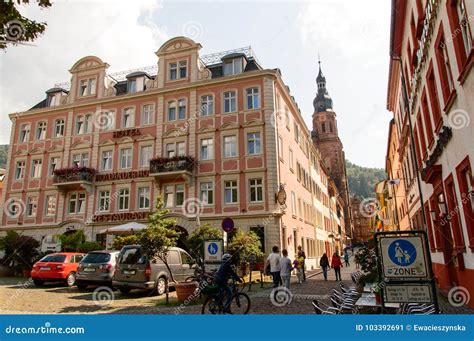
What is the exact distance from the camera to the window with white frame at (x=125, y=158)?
30292 millimetres

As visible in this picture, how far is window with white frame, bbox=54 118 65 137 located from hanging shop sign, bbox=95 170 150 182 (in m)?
6.48

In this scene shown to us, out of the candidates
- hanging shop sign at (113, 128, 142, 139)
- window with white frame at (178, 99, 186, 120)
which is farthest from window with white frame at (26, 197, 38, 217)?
window with white frame at (178, 99, 186, 120)

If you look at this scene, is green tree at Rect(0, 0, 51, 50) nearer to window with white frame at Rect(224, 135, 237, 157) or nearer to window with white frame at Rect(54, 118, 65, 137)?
window with white frame at Rect(224, 135, 237, 157)

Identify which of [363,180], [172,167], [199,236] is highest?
[363,180]

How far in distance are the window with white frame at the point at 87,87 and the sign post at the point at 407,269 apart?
105ft

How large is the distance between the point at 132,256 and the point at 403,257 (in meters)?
10.1

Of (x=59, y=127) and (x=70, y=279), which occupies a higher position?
(x=59, y=127)

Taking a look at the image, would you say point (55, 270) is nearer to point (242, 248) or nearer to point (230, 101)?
point (242, 248)

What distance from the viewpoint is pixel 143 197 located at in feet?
95.0

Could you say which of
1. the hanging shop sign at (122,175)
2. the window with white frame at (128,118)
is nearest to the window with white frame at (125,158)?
the hanging shop sign at (122,175)

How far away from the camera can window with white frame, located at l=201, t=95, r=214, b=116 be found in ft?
94.9

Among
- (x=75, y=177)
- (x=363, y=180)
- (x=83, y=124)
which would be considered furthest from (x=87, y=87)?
(x=363, y=180)

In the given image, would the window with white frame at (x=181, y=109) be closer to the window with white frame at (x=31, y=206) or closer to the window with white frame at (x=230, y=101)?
the window with white frame at (x=230, y=101)

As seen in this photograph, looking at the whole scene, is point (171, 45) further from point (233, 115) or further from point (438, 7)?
point (438, 7)
